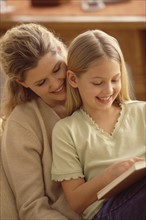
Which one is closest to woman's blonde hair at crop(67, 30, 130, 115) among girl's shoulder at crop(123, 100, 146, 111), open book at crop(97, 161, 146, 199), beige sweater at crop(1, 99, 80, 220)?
girl's shoulder at crop(123, 100, 146, 111)

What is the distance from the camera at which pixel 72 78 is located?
153cm

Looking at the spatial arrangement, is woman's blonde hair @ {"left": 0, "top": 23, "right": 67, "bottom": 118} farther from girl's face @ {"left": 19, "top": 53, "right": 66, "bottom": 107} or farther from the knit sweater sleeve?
the knit sweater sleeve

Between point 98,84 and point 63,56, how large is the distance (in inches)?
6.9

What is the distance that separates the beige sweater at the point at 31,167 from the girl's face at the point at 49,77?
0.08m

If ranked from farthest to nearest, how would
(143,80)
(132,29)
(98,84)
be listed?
(143,80) → (132,29) → (98,84)

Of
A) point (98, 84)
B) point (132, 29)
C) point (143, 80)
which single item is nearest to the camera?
point (98, 84)

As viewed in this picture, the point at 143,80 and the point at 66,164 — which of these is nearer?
the point at 66,164

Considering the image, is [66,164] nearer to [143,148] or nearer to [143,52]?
[143,148]

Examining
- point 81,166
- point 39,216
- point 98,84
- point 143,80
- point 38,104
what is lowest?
point 143,80

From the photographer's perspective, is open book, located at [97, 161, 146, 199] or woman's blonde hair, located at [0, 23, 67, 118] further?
woman's blonde hair, located at [0, 23, 67, 118]

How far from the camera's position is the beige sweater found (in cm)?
156

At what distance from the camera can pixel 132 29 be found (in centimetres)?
252

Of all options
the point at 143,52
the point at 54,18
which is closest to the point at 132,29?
the point at 143,52

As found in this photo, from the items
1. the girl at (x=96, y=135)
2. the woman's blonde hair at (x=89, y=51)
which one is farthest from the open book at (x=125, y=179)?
the woman's blonde hair at (x=89, y=51)
